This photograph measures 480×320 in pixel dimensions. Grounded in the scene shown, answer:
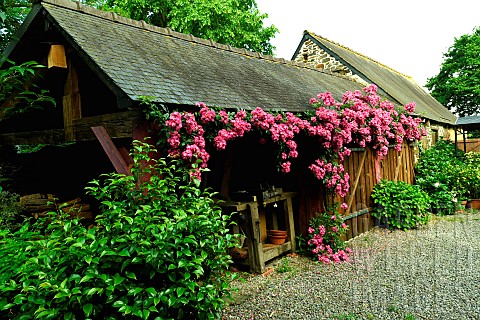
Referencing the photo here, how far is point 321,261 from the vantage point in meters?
6.02

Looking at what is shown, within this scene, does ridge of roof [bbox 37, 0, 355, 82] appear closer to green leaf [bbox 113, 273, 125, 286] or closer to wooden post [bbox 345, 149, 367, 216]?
wooden post [bbox 345, 149, 367, 216]

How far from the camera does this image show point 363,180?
8133 mm

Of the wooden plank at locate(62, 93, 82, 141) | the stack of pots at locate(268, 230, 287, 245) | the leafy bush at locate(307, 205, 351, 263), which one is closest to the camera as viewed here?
the wooden plank at locate(62, 93, 82, 141)

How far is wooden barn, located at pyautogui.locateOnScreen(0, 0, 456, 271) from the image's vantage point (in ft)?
15.2

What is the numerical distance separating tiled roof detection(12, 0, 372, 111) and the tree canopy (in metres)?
8.12

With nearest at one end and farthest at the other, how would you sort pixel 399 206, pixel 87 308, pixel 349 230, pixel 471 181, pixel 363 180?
pixel 87 308 < pixel 349 230 < pixel 363 180 < pixel 399 206 < pixel 471 181

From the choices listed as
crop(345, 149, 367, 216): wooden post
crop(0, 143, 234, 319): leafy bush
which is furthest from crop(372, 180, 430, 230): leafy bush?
crop(0, 143, 234, 319): leafy bush

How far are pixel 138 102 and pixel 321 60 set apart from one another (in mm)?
12034

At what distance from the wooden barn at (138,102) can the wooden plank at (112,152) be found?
0.04 feet

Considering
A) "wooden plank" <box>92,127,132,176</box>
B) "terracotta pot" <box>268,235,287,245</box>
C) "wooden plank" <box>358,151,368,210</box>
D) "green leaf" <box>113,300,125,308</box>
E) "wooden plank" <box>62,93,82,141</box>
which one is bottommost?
"terracotta pot" <box>268,235,287,245</box>

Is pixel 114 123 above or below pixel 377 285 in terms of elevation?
above

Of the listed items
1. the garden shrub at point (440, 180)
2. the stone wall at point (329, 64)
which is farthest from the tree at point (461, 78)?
the garden shrub at point (440, 180)

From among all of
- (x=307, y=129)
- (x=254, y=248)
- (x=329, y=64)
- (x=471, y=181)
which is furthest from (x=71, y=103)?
(x=329, y=64)

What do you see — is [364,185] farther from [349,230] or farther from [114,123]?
[114,123]
